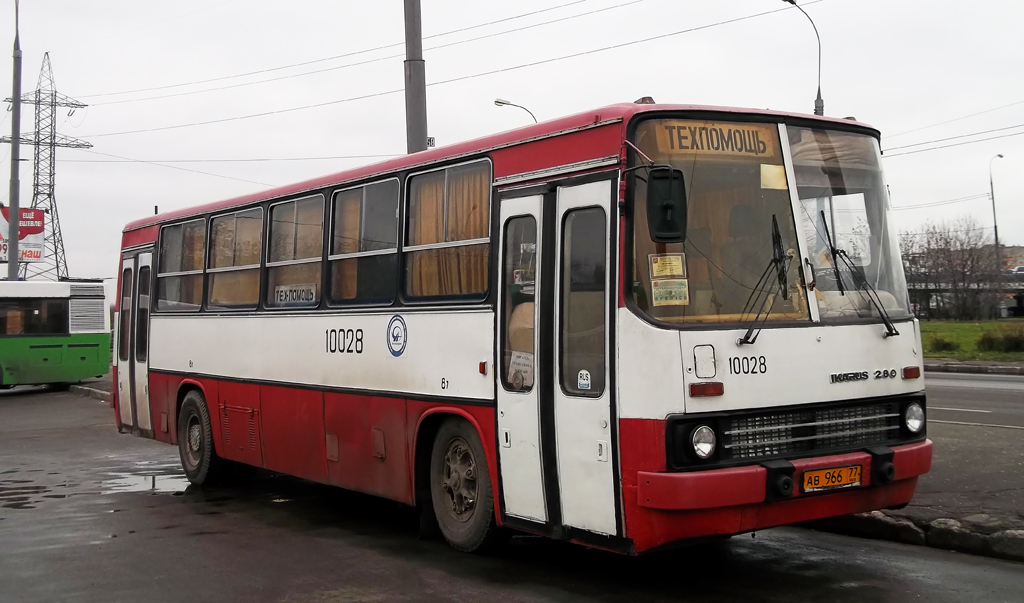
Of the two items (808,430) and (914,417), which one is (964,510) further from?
(808,430)

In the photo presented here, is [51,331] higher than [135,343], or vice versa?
[51,331]

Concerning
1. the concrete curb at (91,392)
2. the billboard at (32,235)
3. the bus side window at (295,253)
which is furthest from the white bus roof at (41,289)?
the billboard at (32,235)

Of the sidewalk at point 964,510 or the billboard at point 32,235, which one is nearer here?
the sidewalk at point 964,510

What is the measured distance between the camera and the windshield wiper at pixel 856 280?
690 centimetres

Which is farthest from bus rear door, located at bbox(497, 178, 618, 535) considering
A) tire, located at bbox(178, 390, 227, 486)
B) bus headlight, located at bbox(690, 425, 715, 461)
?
tire, located at bbox(178, 390, 227, 486)

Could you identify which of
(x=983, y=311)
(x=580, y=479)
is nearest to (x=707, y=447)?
(x=580, y=479)

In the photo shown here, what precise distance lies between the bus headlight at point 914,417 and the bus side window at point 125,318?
10830 mm

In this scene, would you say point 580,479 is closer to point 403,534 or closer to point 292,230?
point 403,534

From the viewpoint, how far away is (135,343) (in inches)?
560

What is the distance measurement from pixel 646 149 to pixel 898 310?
6.99ft

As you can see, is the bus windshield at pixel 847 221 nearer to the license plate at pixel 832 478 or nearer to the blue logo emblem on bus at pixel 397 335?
the license plate at pixel 832 478

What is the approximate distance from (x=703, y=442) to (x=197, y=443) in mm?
8216

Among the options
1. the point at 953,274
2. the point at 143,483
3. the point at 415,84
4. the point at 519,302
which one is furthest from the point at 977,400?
the point at 953,274

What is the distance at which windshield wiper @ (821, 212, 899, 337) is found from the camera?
6898mm
